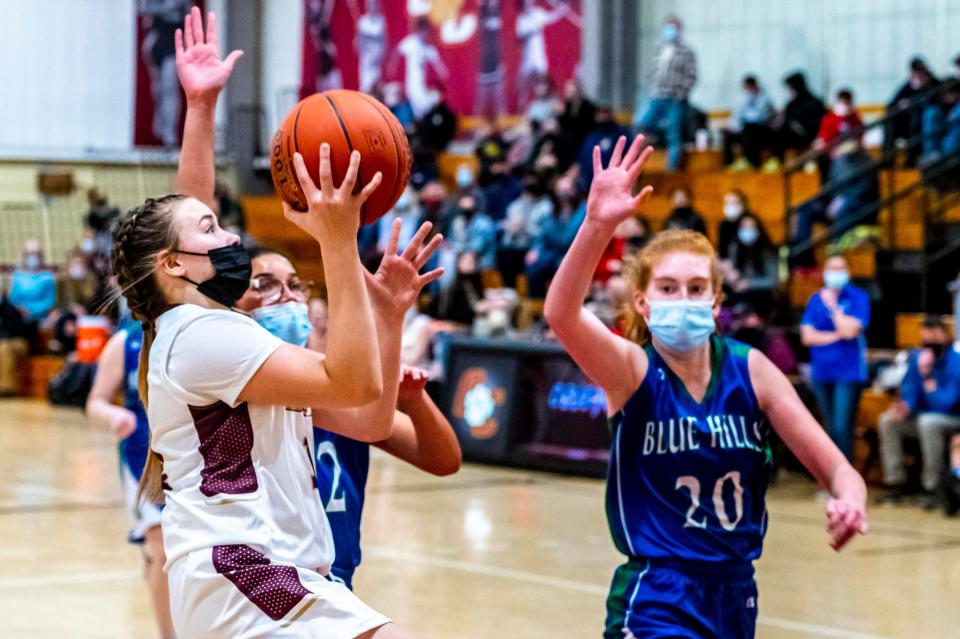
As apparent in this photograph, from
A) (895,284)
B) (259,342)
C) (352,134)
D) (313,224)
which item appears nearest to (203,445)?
(259,342)

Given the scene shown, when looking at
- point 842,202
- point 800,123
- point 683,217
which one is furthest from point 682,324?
point 800,123

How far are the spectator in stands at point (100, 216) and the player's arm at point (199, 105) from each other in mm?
17141

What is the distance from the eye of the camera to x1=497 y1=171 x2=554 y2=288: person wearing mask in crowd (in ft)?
53.5

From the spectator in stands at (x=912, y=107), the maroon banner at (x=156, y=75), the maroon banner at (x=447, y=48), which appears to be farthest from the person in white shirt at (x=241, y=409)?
the maroon banner at (x=156, y=75)

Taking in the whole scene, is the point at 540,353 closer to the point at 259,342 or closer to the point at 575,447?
the point at 575,447

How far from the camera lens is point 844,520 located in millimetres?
3600

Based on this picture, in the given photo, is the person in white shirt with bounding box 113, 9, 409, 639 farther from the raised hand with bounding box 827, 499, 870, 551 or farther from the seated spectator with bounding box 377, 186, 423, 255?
the seated spectator with bounding box 377, 186, 423, 255

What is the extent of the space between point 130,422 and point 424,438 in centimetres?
225

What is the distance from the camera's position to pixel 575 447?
497 inches

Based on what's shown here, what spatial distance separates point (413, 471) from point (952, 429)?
4.45m

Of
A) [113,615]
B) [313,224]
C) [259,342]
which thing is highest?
[313,224]

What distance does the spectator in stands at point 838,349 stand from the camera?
11312 mm

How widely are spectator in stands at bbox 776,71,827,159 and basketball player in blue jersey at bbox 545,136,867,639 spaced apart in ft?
41.5

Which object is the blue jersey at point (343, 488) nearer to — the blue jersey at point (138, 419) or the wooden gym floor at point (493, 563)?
the blue jersey at point (138, 419)
